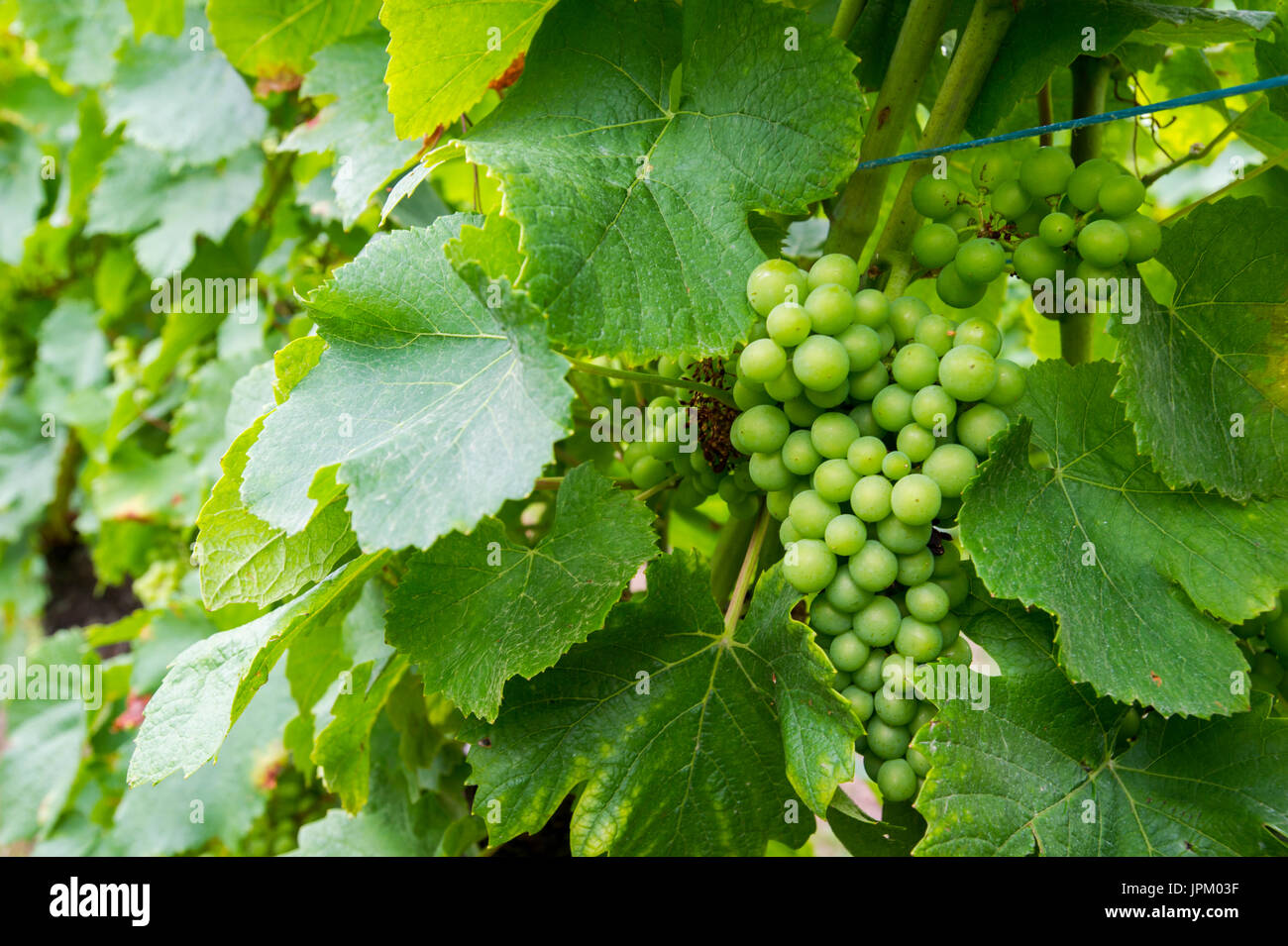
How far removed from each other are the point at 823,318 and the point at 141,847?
1743 millimetres

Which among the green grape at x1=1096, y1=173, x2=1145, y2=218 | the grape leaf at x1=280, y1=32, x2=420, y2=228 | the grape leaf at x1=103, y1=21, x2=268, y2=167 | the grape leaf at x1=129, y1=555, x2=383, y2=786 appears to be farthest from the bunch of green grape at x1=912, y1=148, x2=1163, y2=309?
the grape leaf at x1=103, y1=21, x2=268, y2=167

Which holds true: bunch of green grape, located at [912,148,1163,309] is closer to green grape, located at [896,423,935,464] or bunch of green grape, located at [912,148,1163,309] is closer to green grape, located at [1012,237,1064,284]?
green grape, located at [1012,237,1064,284]

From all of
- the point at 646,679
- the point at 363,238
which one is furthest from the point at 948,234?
the point at 363,238

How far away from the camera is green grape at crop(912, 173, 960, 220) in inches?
33.7

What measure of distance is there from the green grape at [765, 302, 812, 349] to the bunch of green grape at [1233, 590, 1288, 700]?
526 mm

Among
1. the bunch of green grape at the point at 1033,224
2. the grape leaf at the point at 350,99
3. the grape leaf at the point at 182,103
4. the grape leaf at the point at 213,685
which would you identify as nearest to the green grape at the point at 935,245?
the bunch of green grape at the point at 1033,224

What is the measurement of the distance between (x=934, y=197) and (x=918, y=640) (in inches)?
15.6

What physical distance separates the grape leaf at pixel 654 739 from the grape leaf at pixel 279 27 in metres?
1.05

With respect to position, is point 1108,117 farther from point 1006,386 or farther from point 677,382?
point 677,382

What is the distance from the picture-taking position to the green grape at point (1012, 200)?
0.87m

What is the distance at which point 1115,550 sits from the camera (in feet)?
2.75

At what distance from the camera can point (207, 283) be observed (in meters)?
2.23

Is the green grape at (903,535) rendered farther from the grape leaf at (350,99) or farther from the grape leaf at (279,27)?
the grape leaf at (279,27)
